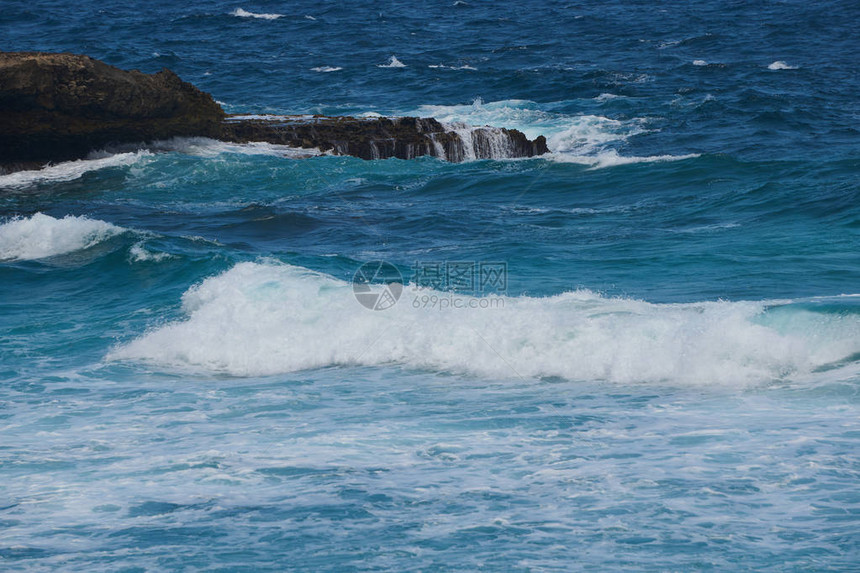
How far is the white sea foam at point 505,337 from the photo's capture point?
33.5 feet

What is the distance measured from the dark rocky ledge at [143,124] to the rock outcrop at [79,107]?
2 cm

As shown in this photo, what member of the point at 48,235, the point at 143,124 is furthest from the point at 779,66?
the point at 48,235

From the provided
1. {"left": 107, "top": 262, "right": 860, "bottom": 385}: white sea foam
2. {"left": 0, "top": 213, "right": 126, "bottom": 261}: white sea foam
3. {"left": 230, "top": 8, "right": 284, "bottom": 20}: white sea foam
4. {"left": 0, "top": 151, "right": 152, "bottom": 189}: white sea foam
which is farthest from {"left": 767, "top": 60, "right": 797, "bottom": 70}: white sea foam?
{"left": 230, "top": 8, "right": 284, "bottom": 20}: white sea foam

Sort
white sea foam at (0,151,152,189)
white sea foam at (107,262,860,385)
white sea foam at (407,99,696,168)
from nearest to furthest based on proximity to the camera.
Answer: white sea foam at (107,262,860,385)
white sea foam at (0,151,152,189)
white sea foam at (407,99,696,168)

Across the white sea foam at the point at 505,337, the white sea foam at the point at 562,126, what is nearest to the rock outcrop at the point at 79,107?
the white sea foam at the point at 562,126

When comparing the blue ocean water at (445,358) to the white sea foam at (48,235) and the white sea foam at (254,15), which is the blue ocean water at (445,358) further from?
the white sea foam at (254,15)

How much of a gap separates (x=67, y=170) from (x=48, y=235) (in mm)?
5450

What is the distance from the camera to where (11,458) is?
28.1 feet

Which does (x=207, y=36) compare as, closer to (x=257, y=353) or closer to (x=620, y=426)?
(x=257, y=353)

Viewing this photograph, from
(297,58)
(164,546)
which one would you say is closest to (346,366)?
(164,546)

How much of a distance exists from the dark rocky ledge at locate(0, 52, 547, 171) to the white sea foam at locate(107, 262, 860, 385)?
950 cm

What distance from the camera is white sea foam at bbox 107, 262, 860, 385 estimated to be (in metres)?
10.2

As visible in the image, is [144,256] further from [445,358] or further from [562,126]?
[562,126]

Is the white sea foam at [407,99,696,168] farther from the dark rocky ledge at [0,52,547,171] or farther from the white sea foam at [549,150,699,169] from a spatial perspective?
the dark rocky ledge at [0,52,547,171]
